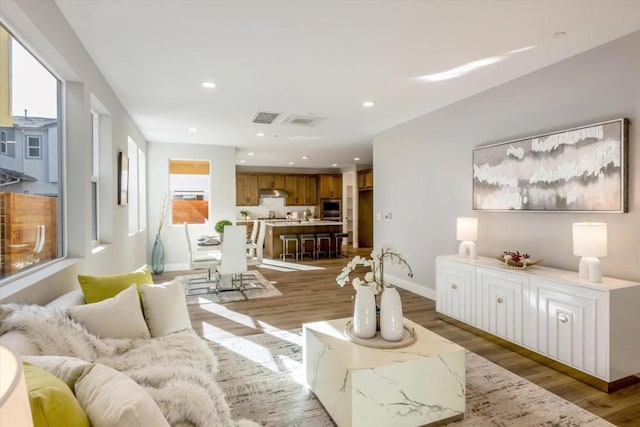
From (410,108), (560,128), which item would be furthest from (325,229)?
(560,128)

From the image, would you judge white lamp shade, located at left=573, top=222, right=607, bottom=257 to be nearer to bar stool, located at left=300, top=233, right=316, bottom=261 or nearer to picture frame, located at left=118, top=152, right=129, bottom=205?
picture frame, located at left=118, top=152, right=129, bottom=205

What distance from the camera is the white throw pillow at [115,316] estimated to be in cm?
195

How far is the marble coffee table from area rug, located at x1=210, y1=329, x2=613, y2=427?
0.18 m

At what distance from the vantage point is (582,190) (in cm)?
288

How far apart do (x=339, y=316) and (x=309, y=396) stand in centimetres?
175

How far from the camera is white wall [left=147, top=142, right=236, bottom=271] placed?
6762 mm

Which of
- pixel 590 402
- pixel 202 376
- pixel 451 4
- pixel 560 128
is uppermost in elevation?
pixel 451 4

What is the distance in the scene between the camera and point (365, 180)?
10500mm

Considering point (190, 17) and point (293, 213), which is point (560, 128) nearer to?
point (190, 17)

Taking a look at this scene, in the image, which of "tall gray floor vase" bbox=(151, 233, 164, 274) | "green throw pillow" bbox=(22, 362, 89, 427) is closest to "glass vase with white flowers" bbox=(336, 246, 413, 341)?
"green throw pillow" bbox=(22, 362, 89, 427)

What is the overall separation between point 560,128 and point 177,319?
3.60 meters

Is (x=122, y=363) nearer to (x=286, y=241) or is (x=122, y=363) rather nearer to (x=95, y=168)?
(x=95, y=168)

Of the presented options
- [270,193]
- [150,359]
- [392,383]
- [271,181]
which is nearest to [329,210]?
[270,193]

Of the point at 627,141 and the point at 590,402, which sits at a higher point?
the point at 627,141
